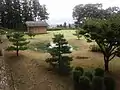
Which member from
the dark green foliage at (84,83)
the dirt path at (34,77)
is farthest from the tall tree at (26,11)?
the dark green foliage at (84,83)

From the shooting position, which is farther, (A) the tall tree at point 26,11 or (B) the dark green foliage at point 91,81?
(A) the tall tree at point 26,11

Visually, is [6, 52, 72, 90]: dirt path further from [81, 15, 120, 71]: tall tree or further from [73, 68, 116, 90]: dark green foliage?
[81, 15, 120, 71]: tall tree

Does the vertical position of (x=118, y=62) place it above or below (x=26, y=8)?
below

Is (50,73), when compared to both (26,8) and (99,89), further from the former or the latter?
(26,8)

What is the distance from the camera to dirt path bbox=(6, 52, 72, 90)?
51.5ft

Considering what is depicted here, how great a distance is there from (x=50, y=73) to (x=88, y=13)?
50.7m

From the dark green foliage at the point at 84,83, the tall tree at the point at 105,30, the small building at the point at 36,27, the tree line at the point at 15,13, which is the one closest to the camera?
the dark green foliage at the point at 84,83

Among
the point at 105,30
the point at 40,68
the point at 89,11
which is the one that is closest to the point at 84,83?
the point at 105,30

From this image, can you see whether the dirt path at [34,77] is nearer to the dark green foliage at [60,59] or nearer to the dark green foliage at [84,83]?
the dark green foliage at [60,59]

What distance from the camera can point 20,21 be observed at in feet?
175

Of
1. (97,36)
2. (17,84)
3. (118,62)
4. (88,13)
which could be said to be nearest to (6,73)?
(17,84)

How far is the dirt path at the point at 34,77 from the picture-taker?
15.7m

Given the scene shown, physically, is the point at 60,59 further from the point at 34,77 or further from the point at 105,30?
the point at 105,30

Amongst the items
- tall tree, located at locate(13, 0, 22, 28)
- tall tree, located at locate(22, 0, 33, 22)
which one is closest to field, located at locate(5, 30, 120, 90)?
tall tree, located at locate(13, 0, 22, 28)
